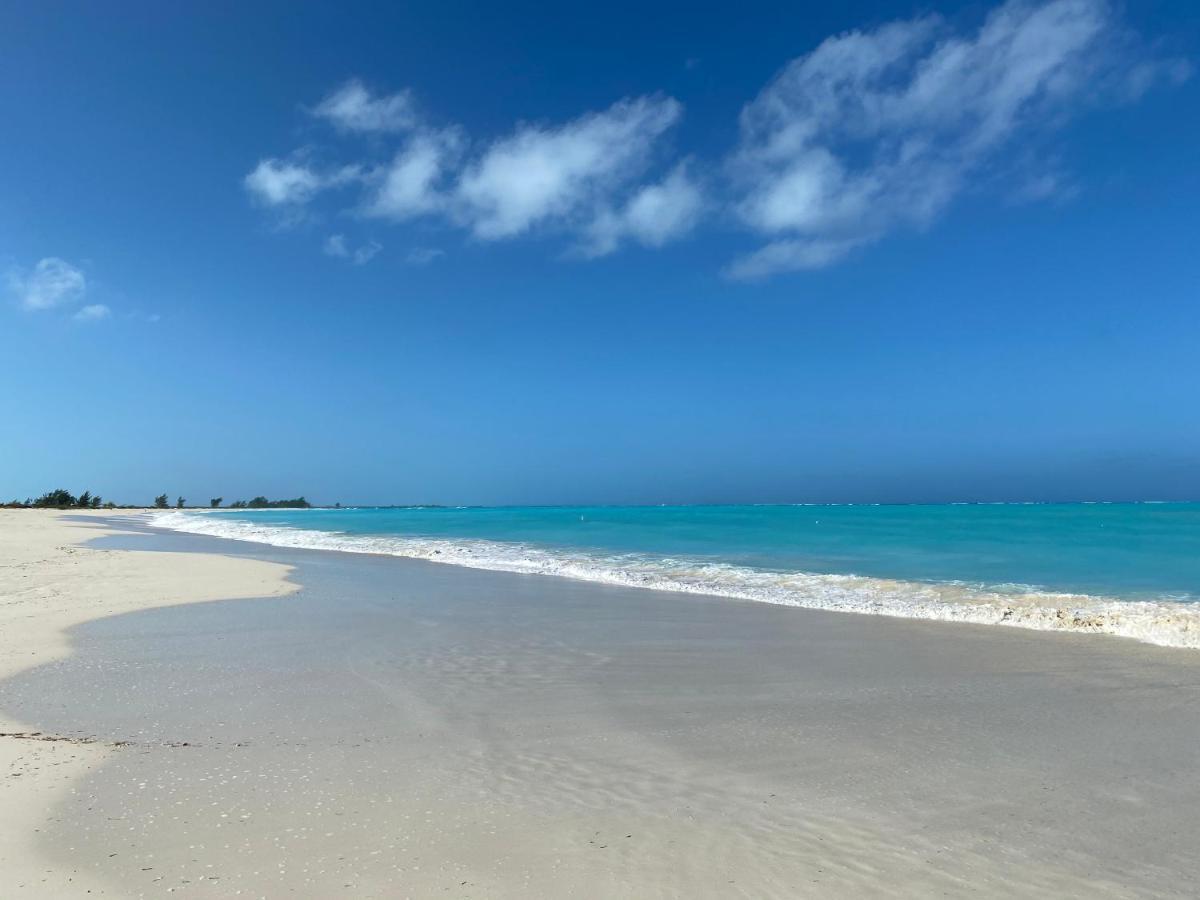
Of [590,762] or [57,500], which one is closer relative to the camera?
[590,762]

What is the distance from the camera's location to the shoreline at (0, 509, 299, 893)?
4.42 meters

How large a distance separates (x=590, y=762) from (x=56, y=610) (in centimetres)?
1216

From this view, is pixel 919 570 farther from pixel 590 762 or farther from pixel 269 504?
pixel 269 504

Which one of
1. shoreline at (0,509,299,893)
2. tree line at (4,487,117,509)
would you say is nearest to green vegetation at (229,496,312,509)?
tree line at (4,487,117,509)

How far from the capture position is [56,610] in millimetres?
12578

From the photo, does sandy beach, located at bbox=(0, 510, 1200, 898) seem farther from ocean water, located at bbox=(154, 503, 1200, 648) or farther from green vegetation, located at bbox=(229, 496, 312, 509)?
green vegetation, located at bbox=(229, 496, 312, 509)

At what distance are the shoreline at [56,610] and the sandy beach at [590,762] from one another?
0.16 feet

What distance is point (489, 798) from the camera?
4969 millimetres

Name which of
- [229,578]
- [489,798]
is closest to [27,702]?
[489,798]

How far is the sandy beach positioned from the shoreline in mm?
47

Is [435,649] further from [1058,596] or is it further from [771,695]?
[1058,596]

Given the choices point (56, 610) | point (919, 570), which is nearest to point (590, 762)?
point (56, 610)

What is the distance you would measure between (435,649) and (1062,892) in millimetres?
7976

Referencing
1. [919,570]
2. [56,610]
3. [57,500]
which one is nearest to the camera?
[56,610]
